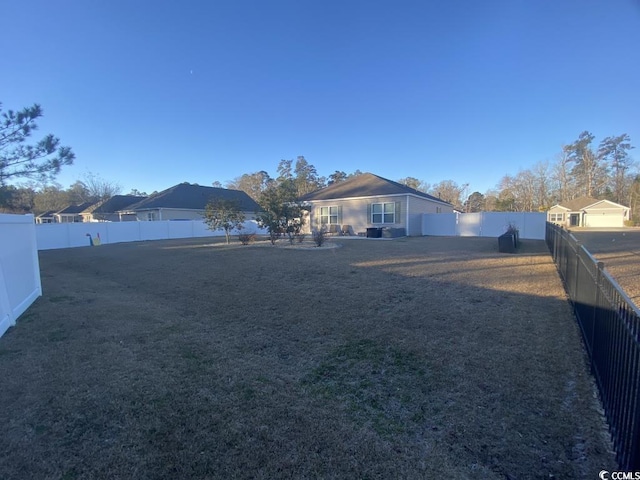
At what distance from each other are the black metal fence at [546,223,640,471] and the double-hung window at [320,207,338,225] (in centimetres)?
2012

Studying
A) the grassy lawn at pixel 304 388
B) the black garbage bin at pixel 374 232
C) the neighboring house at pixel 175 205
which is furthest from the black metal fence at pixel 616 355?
the neighboring house at pixel 175 205

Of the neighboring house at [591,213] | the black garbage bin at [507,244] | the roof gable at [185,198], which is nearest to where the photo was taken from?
the black garbage bin at [507,244]

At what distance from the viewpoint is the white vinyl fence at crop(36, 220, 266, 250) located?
20250mm

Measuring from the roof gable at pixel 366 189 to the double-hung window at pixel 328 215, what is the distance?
0.86 meters

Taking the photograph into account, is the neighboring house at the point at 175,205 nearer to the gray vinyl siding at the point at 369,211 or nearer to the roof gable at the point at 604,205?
the gray vinyl siding at the point at 369,211

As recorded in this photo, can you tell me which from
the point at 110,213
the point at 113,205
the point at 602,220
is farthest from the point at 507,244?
the point at 602,220

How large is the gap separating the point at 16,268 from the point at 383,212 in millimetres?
19016

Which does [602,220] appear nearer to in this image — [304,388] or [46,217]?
[304,388]

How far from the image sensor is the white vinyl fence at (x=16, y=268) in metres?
4.81

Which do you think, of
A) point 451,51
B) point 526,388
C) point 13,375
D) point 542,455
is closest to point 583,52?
point 451,51

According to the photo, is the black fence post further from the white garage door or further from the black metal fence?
the white garage door

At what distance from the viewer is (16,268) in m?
5.57

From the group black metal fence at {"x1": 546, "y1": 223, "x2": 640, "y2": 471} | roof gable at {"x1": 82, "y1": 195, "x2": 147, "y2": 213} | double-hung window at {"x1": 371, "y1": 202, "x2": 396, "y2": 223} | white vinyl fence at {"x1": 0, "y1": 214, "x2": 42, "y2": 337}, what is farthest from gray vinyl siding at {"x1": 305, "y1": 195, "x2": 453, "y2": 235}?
roof gable at {"x1": 82, "y1": 195, "x2": 147, "y2": 213}

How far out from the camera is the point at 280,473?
6.38 feet
